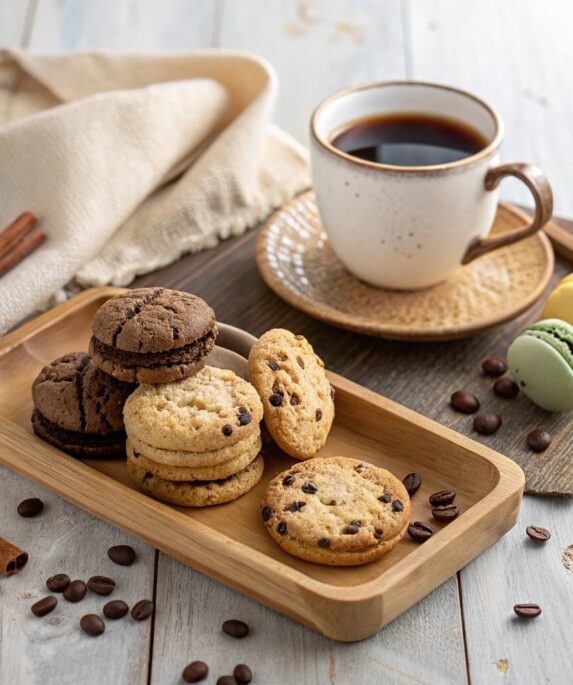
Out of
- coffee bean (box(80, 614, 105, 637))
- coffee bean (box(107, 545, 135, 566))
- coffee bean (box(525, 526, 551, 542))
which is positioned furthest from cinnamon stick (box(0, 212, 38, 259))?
coffee bean (box(525, 526, 551, 542))

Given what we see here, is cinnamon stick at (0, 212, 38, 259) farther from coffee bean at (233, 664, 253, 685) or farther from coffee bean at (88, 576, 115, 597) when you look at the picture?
coffee bean at (233, 664, 253, 685)

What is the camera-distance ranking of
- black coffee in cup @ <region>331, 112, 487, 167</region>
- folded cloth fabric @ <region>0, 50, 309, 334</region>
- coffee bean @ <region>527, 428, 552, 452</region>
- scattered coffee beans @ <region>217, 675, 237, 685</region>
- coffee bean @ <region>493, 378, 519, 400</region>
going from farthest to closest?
1. folded cloth fabric @ <region>0, 50, 309, 334</region>
2. black coffee in cup @ <region>331, 112, 487, 167</region>
3. coffee bean @ <region>493, 378, 519, 400</region>
4. coffee bean @ <region>527, 428, 552, 452</region>
5. scattered coffee beans @ <region>217, 675, 237, 685</region>

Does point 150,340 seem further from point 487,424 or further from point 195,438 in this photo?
point 487,424

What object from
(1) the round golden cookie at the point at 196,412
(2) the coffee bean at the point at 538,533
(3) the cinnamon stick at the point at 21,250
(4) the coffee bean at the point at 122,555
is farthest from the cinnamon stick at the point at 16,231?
(2) the coffee bean at the point at 538,533

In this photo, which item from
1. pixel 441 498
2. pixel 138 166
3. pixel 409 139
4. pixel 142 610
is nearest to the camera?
pixel 142 610

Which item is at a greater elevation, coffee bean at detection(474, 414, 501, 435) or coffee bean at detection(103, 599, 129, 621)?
coffee bean at detection(474, 414, 501, 435)

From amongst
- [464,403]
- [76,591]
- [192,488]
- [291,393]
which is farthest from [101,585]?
[464,403]

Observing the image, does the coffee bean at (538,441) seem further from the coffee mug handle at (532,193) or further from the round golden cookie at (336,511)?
the coffee mug handle at (532,193)
